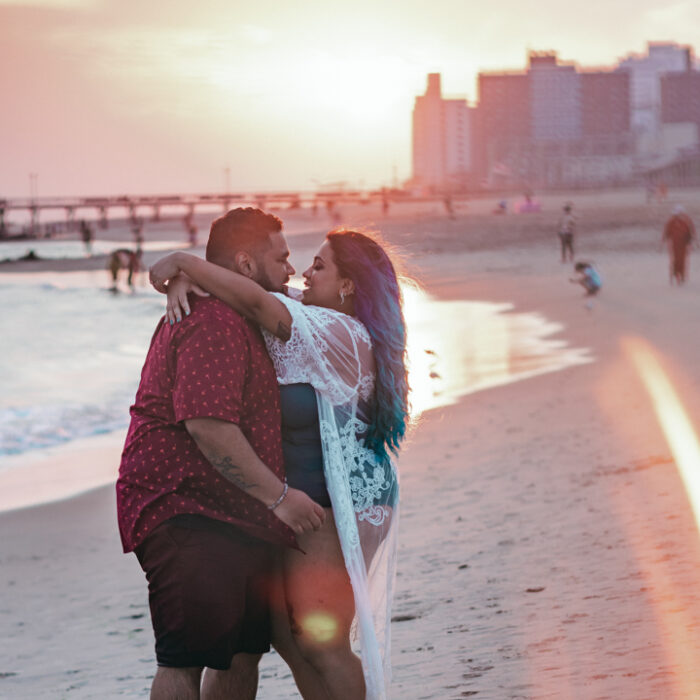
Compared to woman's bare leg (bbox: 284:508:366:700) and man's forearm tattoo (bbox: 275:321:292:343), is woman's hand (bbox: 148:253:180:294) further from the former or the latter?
woman's bare leg (bbox: 284:508:366:700)

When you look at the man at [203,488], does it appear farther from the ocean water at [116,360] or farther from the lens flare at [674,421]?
the lens flare at [674,421]

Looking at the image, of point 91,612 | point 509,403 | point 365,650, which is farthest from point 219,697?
point 509,403

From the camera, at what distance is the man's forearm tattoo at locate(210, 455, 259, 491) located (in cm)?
265

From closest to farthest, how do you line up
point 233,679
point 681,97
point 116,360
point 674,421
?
point 233,679 → point 674,421 → point 116,360 → point 681,97

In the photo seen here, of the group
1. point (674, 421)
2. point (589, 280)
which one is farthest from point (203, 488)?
point (589, 280)

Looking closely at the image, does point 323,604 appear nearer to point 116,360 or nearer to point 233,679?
point 233,679

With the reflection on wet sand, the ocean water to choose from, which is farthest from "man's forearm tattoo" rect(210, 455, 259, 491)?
the reflection on wet sand

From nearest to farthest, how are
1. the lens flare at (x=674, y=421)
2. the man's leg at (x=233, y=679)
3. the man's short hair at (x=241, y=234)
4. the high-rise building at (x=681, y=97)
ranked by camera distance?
the man's short hair at (x=241, y=234) → the man's leg at (x=233, y=679) → the lens flare at (x=674, y=421) → the high-rise building at (x=681, y=97)

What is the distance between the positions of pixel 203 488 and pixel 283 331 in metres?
0.47

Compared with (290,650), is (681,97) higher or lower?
→ higher

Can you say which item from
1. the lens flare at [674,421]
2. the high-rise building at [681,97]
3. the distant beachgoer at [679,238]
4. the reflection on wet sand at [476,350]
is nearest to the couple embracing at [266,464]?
the lens flare at [674,421]

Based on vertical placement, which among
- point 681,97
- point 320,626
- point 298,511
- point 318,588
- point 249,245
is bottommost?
point 320,626

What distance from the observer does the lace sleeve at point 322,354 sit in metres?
2.80

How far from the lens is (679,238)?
2233 cm
